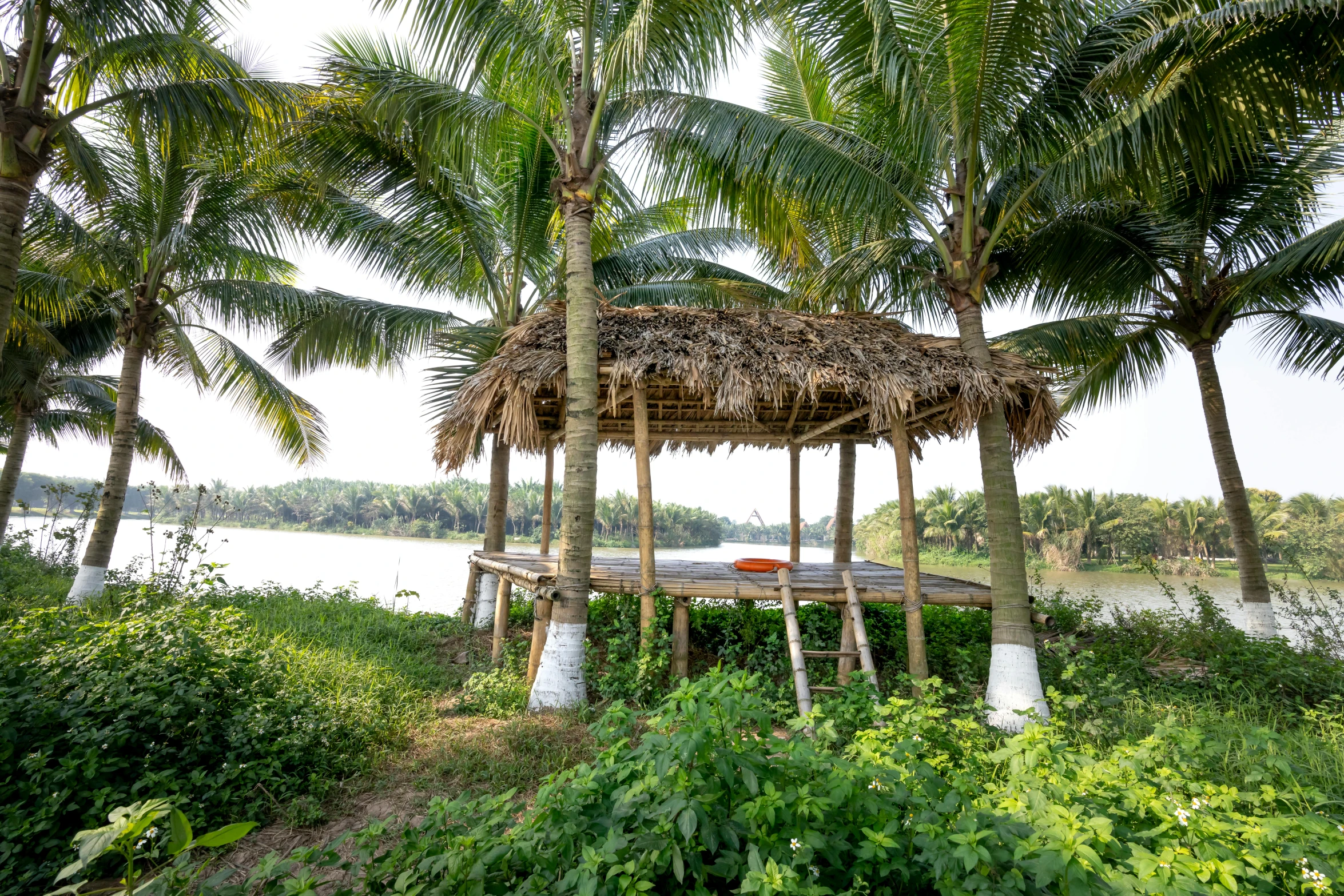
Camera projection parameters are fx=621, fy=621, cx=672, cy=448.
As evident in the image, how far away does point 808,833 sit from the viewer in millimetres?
1809

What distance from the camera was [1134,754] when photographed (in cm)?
257

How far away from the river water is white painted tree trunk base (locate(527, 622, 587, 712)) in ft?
8.45

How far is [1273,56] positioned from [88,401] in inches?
815

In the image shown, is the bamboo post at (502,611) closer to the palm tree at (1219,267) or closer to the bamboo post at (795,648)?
the bamboo post at (795,648)

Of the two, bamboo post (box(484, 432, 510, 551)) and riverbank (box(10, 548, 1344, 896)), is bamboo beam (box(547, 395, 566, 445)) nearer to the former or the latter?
bamboo post (box(484, 432, 510, 551))

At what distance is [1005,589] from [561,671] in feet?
12.9

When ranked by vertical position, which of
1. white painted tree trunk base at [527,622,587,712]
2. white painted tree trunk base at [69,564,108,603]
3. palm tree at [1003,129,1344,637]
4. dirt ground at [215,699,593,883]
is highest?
palm tree at [1003,129,1344,637]

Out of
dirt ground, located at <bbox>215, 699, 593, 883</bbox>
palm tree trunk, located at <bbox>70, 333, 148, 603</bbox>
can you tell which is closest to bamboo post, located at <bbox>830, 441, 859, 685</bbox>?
dirt ground, located at <bbox>215, 699, 593, 883</bbox>

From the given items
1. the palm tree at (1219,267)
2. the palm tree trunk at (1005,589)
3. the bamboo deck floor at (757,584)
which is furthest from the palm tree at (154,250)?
the palm tree at (1219,267)

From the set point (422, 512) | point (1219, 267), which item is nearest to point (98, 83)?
point (1219, 267)

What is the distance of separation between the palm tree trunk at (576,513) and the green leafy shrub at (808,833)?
2926 mm

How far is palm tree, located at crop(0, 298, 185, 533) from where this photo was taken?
10.8 m

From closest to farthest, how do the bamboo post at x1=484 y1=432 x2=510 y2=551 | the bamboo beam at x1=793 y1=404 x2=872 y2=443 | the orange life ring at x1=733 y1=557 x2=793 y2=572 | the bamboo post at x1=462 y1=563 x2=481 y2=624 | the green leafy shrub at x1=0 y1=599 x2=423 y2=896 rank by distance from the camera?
the green leafy shrub at x1=0 y1=599 x2=423 y2=896, the bamboo beam at x1=793 y1=404 x2=872 y2=443, the orange life ring at x1=733 y1=557 x2=793 y2=572, the bamboo post at x1=484 y1=432 x2=510 y2=551, the bamboo post at x1=462 y1=563 x2=481 y2=624

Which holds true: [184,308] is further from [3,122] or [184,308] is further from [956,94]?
[956,94]
